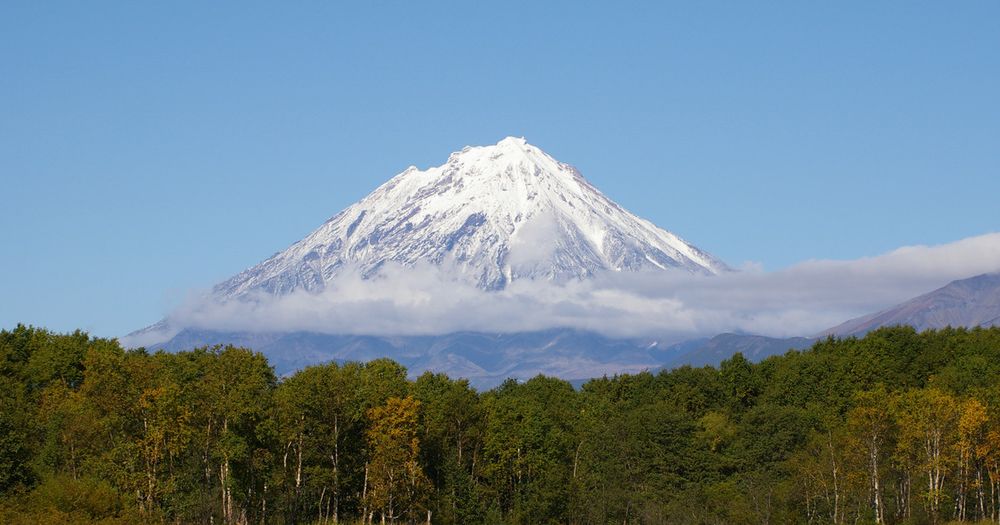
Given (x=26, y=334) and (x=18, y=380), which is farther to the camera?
(x=26, y=334)

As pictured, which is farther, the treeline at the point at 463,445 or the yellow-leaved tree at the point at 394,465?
the yellow-leaved tree at the point at 394,465

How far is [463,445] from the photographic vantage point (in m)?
139

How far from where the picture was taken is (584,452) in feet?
489

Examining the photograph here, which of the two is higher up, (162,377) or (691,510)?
(162,377)

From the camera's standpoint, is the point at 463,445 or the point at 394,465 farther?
the point at 463,445

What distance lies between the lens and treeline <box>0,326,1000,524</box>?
110 meters

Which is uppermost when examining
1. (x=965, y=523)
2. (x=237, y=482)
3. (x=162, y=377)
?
(x=162, y=377)

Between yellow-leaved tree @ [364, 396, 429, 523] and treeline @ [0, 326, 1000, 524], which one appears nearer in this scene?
treeline @ [0, 326, 1000, 524]

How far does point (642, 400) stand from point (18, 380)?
→ 7929 cm

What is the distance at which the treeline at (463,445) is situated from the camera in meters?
110

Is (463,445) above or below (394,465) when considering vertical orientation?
above

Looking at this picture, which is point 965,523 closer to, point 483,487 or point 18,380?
point 483,487

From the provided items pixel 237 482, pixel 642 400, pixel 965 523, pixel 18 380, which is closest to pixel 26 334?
pixel 18 380

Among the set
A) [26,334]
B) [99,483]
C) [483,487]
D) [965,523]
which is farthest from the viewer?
[26,334]
